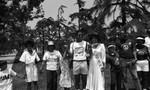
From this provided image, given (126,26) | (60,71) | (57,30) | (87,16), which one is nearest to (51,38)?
(57,30)

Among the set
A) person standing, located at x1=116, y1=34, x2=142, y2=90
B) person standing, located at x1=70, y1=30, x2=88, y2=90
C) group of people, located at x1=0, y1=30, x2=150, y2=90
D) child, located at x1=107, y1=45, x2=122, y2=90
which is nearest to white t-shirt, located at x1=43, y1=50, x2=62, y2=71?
group of people, located at x1=0, y1=30, x2=150, y2=90

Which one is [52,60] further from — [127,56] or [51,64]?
[127,56]

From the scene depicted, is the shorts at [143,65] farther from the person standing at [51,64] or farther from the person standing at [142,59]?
the person standing at [51,64]

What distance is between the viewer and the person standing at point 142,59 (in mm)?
6941

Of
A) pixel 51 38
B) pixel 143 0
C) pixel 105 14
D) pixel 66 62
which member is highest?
pixel 143 0

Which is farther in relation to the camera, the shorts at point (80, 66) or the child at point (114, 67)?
the shorts at point (80, 66)

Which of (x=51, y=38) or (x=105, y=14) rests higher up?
(x=105, y=14)

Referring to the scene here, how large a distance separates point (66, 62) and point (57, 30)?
953cm

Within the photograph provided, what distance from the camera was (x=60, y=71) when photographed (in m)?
6.99

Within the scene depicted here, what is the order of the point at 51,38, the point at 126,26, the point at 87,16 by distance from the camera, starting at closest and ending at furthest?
the point at 126,26
the point at 87,16
the point at 51,38

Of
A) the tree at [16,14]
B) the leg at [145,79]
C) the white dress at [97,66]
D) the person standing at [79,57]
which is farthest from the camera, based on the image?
the tree at [16,14]

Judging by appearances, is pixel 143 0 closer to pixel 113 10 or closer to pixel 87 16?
pixel 113 10

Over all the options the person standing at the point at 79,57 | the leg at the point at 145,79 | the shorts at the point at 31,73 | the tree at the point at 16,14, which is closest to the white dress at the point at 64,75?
the person standing at the point at 79,57

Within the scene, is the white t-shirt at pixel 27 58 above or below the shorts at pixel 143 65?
above
